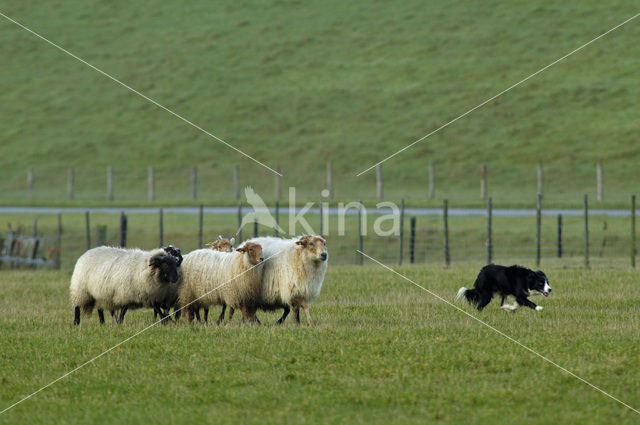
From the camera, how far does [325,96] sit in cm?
6556

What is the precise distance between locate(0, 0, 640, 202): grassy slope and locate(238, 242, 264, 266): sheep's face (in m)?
33.0

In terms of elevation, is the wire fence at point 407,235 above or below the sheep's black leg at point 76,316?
above

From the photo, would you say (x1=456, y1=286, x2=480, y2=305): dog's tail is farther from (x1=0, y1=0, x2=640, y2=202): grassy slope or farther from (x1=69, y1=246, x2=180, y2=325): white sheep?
(x1=0, y1=0, x2=640, y2=202): grassy slope

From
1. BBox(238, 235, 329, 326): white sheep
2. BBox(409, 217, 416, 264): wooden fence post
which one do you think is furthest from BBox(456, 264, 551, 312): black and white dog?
BBox(409, 217, 416, 264): wooden fence post

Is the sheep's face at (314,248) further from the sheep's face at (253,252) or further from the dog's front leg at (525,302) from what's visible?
the dog's front leg at (525,302)

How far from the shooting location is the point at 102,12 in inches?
3349

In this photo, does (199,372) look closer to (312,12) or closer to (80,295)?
(80,295)

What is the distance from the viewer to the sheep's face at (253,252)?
547 inches

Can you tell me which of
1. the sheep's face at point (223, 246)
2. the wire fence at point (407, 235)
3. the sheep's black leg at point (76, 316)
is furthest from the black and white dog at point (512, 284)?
the wire fence at point (407, 235)

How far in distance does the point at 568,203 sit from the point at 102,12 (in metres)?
54.8

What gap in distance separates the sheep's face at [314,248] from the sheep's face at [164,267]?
176 centimetres

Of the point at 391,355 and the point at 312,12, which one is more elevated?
the point at 312,12

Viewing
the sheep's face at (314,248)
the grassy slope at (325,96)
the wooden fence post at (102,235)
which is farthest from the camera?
the grassy slope at (325,96)

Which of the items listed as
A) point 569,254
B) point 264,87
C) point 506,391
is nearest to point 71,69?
point 264,87
